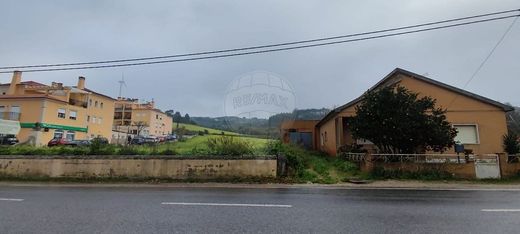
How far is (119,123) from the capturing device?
8262 centimetres

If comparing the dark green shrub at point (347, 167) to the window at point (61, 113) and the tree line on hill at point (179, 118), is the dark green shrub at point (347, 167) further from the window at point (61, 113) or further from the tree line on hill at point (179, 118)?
the tree line on hill at point (179, 118)

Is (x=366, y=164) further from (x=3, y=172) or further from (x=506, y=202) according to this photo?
(x=3, y=172)

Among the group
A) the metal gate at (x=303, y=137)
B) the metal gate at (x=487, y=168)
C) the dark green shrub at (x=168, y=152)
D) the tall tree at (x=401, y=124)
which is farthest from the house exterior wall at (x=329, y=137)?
the dark green shrub at (x=168, y=152)

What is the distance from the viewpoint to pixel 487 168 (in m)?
14.3

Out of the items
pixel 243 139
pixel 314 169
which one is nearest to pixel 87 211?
pixel 243 139

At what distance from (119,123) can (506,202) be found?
282 ft

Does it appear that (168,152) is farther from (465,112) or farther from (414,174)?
(465,112)

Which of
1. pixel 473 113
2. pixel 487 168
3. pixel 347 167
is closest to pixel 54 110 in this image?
pixel 347 167

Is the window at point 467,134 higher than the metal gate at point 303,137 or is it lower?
lower

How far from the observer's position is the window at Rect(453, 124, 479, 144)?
1984 centimetres

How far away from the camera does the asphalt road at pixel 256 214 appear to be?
5371 mm

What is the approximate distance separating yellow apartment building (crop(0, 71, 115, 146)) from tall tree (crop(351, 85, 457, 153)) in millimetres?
41834

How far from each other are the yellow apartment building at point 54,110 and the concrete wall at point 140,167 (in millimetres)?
30331

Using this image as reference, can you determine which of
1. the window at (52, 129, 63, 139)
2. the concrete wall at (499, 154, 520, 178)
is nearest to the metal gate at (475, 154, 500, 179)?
the concrete wall at (499, 154, 520, 178)
